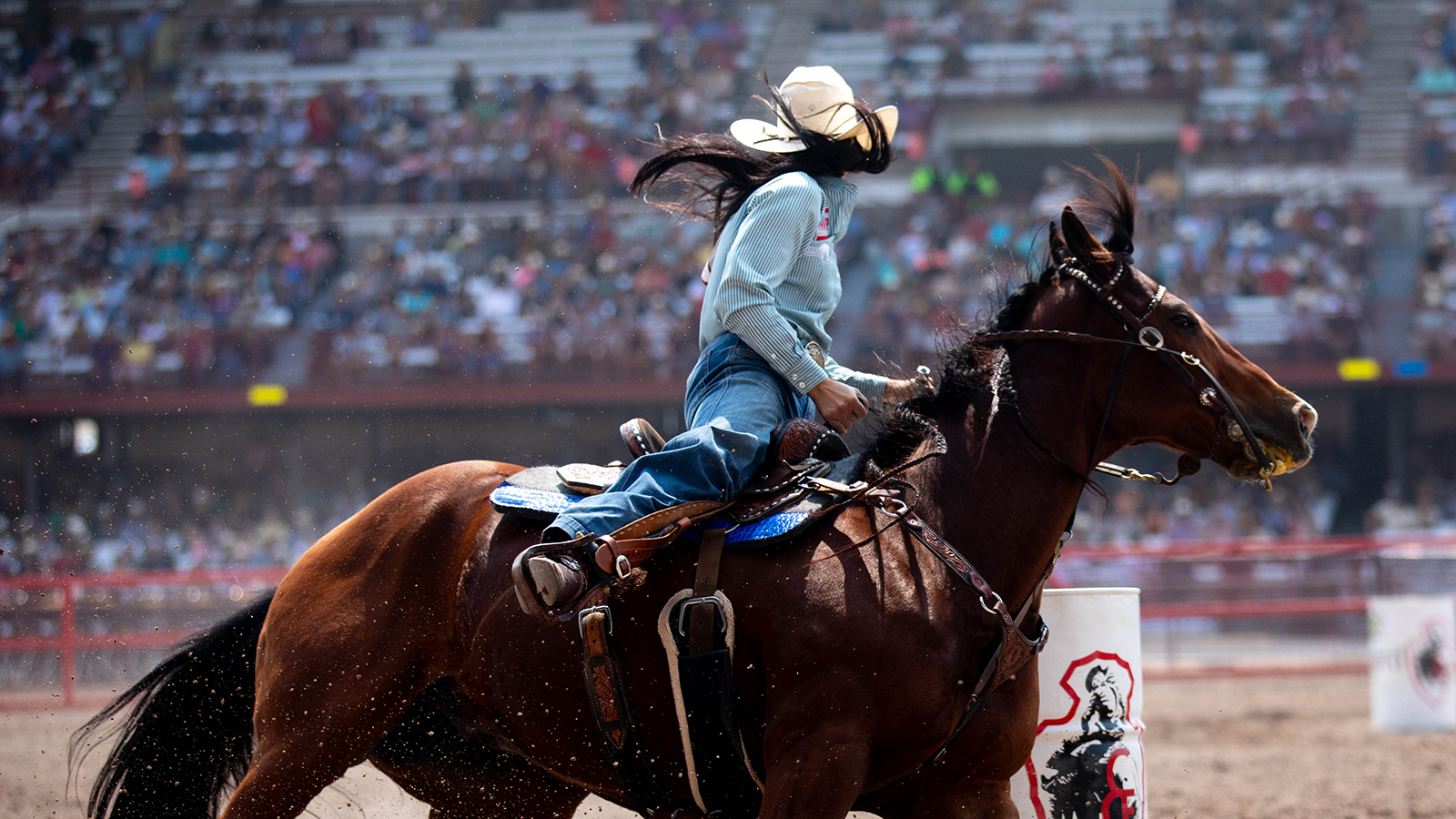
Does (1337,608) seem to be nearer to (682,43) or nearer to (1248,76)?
(1248,76)

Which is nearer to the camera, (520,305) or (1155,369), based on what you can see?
(1155,369)

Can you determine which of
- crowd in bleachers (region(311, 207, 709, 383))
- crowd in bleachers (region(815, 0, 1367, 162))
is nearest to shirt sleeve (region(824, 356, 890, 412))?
crowd in bleachers (region(311, 207, 709, 383))

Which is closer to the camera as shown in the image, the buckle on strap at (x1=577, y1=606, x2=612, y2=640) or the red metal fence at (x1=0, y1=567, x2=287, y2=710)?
the buckle on strap at (x1=577, y1=606, x2=612, y2=640)

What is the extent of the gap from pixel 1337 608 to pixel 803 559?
10006 mm

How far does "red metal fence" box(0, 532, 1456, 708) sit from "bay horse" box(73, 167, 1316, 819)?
7441 millimetres

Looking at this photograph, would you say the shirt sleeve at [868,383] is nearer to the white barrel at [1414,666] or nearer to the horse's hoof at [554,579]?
the horse's hoof at [554,579]

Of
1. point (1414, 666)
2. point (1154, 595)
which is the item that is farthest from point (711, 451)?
point (1154, 595)

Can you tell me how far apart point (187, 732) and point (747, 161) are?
7.60 feet

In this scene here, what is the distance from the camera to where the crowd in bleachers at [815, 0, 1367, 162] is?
776 inches

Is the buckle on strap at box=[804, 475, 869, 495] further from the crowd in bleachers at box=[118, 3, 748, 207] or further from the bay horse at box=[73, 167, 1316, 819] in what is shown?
the crowd in bleachers at box=[118, 3, 748, 207]

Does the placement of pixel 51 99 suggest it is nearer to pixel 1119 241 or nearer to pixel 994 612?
pixel 1119 241

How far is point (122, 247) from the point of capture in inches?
704

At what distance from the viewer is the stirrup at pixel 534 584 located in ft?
9.32

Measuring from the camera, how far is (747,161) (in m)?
3.45
